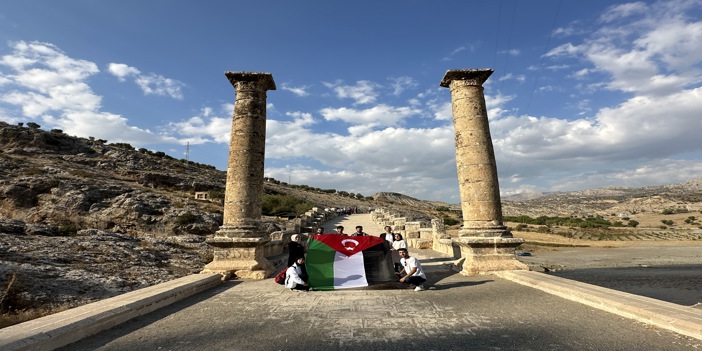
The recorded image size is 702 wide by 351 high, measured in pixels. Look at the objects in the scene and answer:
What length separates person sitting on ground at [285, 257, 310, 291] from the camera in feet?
25.3

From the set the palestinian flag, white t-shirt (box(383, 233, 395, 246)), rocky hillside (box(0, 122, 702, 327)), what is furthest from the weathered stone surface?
rocky hillside (box(0, 122, 702, 327))

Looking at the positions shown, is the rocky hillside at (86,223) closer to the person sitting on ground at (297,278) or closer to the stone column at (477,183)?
the person sitting on ground at (297,278)

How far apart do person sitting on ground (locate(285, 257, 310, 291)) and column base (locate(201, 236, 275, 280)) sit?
2.01 meters

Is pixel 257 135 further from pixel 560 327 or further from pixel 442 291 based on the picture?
pixel 560 327

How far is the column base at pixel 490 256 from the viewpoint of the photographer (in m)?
9.58

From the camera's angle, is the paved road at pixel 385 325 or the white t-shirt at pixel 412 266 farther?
the white t-shirt at pixel 412 266

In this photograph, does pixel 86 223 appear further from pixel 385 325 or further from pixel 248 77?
pixel 385 325

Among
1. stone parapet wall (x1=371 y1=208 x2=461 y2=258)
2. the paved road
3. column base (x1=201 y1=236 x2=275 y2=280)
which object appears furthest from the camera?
stone parapet wall (x1=371 y1=208 x2=461 y2=258)

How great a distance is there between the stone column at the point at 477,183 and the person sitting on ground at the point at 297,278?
4829 millimetres

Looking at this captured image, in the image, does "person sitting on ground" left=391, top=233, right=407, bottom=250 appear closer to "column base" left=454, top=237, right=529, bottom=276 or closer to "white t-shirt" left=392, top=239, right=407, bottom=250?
"white t-shirt" left=392, top=239, right=407, bottom=250

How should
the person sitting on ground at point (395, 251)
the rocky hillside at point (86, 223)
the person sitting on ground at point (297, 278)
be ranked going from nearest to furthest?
the person sitting on ground at point (297, 278) < the person sitting on ground at point (395, 251) < the rocky hillside at point (86, 223)

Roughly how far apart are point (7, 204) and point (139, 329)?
31774mm

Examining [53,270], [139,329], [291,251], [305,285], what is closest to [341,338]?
[139,329]

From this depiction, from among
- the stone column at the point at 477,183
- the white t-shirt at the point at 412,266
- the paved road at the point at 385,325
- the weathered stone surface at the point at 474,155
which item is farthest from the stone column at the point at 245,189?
the weathered stone surface at the point at 474,155
